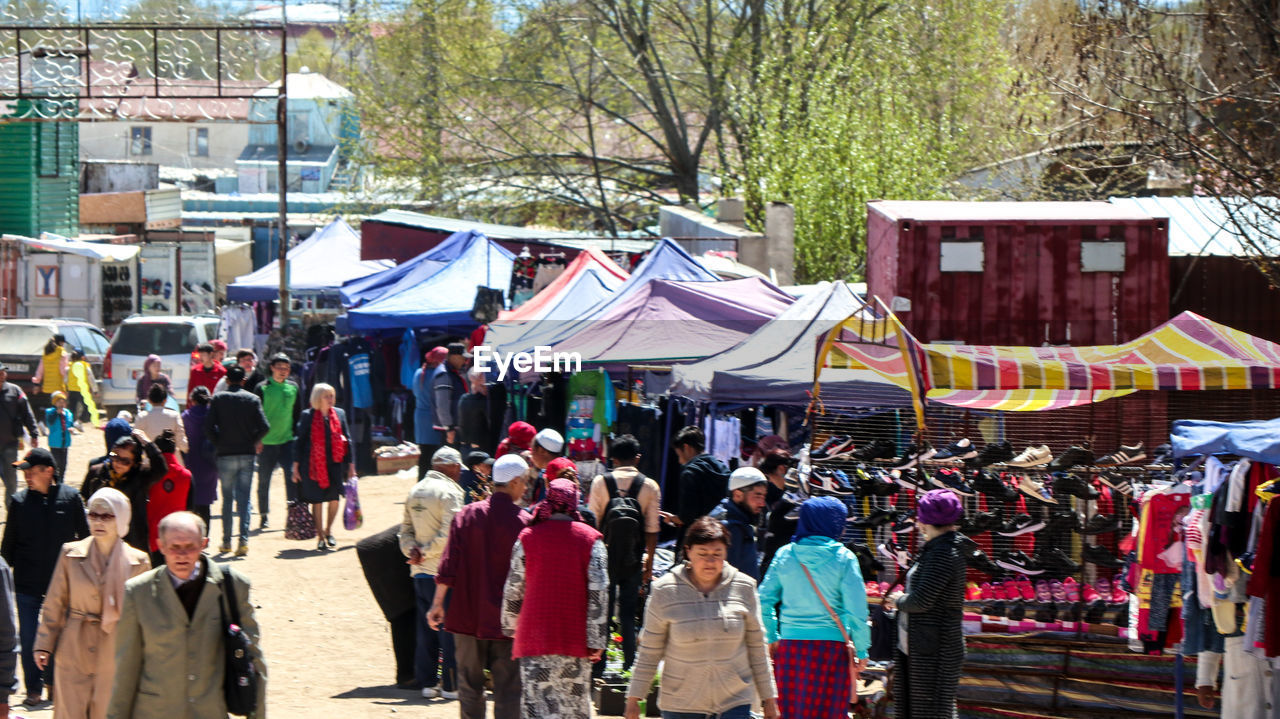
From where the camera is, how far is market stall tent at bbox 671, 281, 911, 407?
35.8 ft

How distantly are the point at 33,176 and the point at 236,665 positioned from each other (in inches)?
1269

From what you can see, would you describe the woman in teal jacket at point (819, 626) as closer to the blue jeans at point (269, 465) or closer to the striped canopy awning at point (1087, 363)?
the striped canopy awning at point (1087, 363)

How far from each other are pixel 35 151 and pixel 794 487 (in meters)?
30.5

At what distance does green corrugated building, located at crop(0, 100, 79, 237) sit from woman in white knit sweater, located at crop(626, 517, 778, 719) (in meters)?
31.8

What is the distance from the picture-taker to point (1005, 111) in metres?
31.9

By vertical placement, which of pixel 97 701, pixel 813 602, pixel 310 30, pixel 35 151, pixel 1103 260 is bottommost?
pixel 97 701

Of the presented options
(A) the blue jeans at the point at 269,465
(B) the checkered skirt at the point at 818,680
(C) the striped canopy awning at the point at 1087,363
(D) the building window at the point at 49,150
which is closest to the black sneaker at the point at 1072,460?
(C) the striped canopy awning at the point at 1087,363

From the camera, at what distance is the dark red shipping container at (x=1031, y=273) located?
14141mm

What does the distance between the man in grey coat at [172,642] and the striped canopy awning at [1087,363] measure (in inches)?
172

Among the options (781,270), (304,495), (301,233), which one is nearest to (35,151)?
(301,233)

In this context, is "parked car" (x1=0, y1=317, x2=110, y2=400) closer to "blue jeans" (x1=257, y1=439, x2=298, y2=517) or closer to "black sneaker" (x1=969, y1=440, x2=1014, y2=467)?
"blue jeans" (x1=257, y1=439, x2=298, y2=517)

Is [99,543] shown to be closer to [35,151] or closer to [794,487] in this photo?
[794,487]
